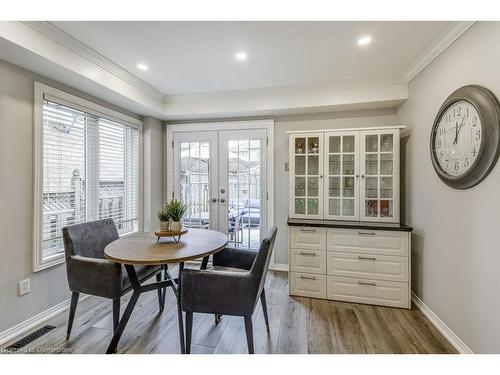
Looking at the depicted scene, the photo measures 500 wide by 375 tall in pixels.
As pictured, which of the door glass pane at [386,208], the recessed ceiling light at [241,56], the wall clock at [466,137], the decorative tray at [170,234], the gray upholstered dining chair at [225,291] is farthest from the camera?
the door glass pane at [386,208]

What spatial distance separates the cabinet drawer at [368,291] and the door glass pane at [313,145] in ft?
4.69

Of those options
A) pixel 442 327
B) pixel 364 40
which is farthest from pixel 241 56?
pixel 442 327

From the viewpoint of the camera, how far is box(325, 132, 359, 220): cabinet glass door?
114 inches

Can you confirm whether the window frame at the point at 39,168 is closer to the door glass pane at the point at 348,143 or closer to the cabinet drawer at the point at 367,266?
the cabinet drawer at the point at 367,266

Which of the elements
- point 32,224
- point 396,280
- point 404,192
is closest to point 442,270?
point 396,280

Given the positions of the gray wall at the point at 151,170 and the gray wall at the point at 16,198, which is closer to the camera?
the gray wall at the point at 16,198

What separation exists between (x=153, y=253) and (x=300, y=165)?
1.98 m

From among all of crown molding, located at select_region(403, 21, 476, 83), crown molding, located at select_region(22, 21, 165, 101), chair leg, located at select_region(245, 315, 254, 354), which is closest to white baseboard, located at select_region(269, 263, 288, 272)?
chair leg, located at select_region(245, 315, 254, 354)

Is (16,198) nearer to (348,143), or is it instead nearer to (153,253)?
(153,253)

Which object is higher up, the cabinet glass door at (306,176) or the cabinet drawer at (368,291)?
the cabinet glass door at (306,176)

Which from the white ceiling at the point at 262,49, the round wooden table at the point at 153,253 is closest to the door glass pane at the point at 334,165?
the white ceiling at the point at 262,49

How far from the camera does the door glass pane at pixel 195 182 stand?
373 cm
